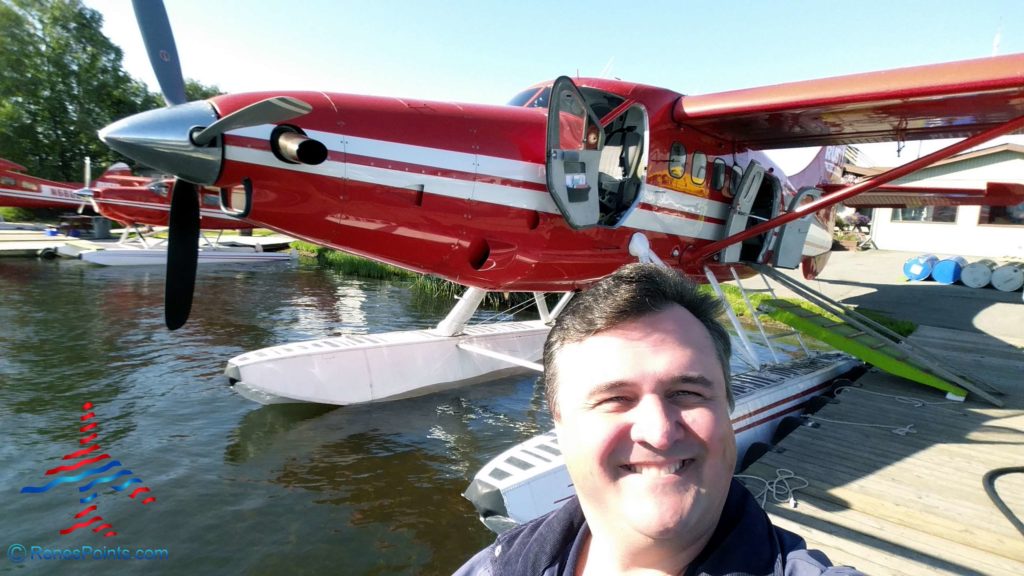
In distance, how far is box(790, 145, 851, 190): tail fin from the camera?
339 inches

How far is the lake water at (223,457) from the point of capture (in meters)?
3.84

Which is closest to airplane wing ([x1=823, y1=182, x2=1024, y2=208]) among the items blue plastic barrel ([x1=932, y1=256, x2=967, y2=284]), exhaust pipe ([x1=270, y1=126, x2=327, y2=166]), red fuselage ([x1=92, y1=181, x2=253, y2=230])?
exhaust pipe ([x1=270, y1=126, x2=327, y2=166])

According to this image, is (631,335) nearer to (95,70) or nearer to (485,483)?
(485,483)

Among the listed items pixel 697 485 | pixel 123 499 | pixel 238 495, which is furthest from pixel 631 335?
pixel 123 499

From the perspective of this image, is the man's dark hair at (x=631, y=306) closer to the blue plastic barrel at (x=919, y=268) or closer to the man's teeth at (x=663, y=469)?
the man's teeth at (x=663, y=469)

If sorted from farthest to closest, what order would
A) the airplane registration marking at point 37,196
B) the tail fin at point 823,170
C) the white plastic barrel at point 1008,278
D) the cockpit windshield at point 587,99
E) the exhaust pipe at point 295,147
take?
the airplane registration marking at point 37,196, the white plastic barrel at point 1008,278, the tail fin at point 823,170, the cockpit windshield at point 587,99, the exhaust pipe at point 295,147

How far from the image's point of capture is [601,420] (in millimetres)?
1036

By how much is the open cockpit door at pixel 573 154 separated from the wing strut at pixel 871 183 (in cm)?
203

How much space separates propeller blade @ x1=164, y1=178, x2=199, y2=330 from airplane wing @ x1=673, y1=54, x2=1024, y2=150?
14.2 ft

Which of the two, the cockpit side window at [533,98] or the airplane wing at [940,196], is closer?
the cockpit side window at [533,98]

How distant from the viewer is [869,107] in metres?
5.05

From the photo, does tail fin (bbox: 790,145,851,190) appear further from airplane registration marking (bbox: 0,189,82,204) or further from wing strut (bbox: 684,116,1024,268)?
airplane registration marking (bbox: 0,189,82,204)

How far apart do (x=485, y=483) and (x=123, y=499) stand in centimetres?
298

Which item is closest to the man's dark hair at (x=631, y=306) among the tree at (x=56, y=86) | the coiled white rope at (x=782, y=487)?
the coiled white rope at (x=782, y=487)
